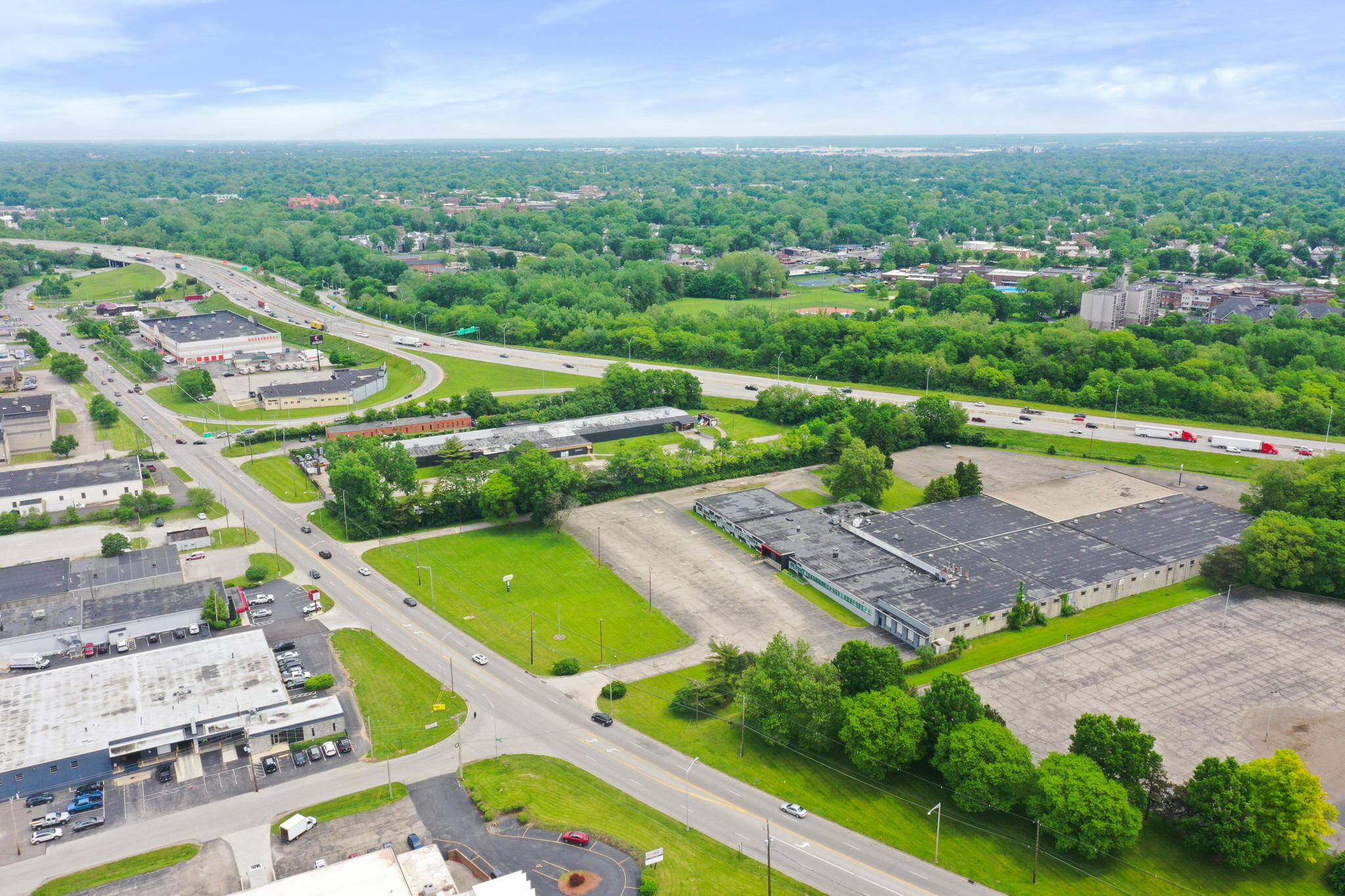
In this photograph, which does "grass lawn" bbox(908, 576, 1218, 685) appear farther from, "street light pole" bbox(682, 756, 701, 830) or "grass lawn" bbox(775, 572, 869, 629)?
"street light pole" bbox(682, 756, 701, 830)

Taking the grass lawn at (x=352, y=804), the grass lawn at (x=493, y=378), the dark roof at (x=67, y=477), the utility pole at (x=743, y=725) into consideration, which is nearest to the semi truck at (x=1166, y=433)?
the grass lawn at (x=493, y=378)

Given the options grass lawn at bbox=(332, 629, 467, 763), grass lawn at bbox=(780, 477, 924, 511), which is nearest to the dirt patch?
grass lawn at bbox=(332, 629, 467, 763)

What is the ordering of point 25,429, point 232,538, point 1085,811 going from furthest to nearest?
point 25,429
point 232,538
point 1085,811

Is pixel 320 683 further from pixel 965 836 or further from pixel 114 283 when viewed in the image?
pixel 114 283

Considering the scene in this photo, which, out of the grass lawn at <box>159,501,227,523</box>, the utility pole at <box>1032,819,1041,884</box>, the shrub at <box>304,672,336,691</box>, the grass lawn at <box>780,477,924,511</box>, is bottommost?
the utility pole at <box>1032,819,1041,884</box>

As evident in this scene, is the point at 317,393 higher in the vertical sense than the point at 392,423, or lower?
higher

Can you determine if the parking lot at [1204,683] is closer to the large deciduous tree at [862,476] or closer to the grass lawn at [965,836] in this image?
the grass lawn at [965,836]

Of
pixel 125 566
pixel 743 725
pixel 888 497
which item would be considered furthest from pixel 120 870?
pixel 888 497
